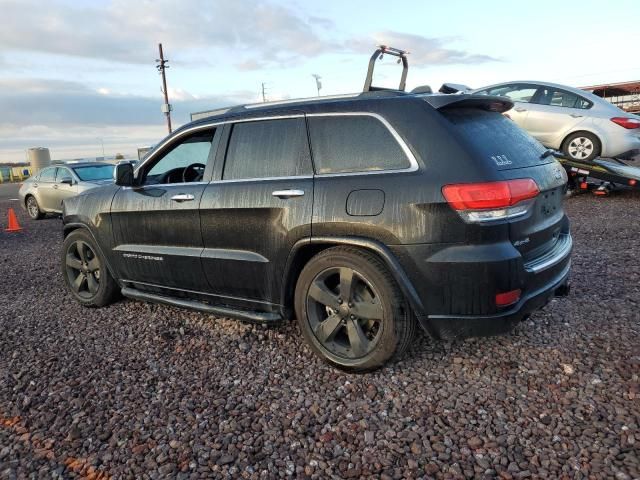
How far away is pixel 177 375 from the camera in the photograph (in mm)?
3357

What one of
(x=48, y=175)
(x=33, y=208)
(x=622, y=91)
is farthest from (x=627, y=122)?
(x=622, y=91)

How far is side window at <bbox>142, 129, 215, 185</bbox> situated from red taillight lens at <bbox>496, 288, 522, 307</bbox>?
2.50 metres

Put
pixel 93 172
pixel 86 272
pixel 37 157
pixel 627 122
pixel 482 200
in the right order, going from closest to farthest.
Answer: pixel 482 200, pixel 86 272, pixel 627 122, pixel 93 172, pixel 37 157

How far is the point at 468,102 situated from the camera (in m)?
3.15

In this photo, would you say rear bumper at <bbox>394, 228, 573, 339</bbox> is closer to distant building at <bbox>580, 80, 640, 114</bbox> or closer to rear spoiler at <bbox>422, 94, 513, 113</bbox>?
rear spoiler at <bbox>422, 94, 513, 113</bbox>

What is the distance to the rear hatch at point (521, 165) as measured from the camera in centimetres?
288

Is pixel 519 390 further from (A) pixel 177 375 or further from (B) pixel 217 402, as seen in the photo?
(A) pixel 177 375

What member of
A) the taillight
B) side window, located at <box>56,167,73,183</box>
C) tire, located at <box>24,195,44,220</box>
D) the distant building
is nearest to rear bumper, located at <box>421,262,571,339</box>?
the taillight

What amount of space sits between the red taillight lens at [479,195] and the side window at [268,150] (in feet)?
3.32

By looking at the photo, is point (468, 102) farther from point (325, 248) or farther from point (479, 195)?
point (325, 248)

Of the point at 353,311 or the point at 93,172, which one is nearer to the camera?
the point at 353,311

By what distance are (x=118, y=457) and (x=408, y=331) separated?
5.70 ft

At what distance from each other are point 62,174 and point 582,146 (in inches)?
461

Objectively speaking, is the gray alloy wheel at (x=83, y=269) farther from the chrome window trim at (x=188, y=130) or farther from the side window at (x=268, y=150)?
the side window at (x=268, y=150)
